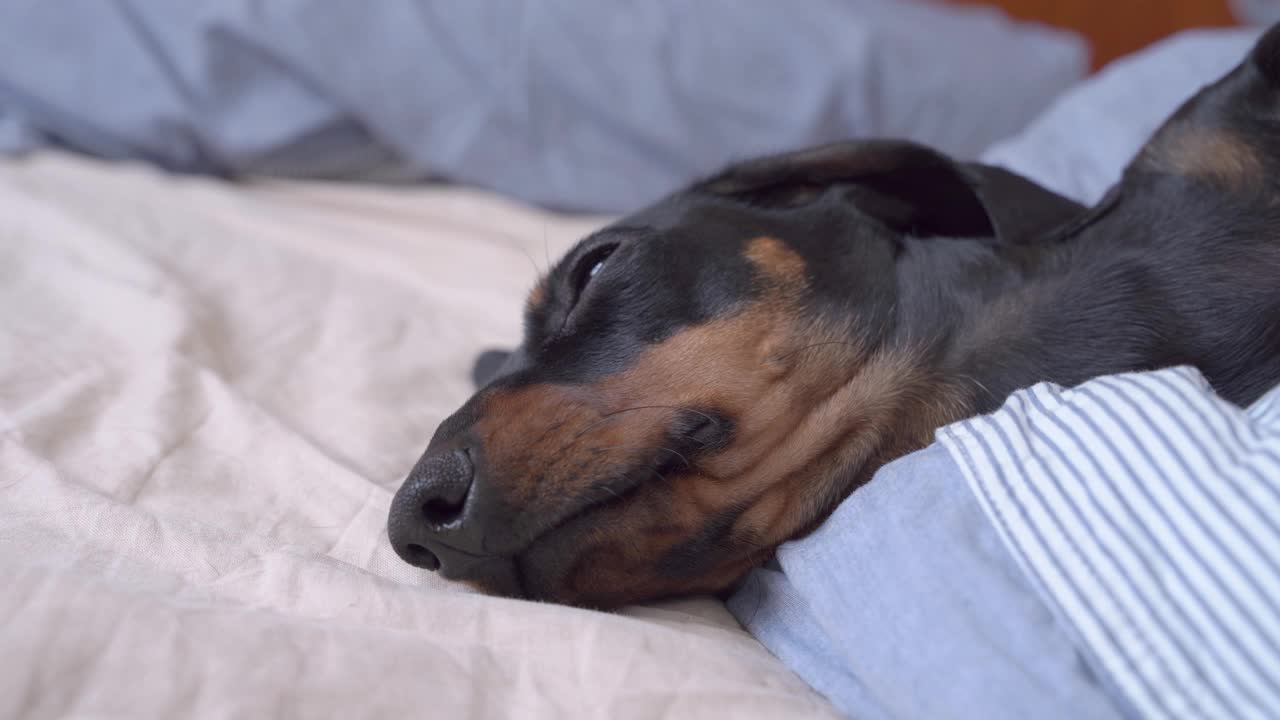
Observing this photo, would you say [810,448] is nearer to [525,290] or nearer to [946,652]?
[946,652]

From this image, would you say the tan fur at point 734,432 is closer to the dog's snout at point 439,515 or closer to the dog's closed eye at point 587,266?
the dog's snout at point 439,515

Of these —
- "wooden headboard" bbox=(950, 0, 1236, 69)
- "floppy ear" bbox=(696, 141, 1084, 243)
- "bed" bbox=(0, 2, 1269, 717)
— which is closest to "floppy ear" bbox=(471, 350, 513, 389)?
"bed" bbox=(0, 2, 1269, 717)

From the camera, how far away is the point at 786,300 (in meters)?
1.35

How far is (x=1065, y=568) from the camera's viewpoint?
0.93m

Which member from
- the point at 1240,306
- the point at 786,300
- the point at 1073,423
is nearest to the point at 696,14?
the point at 786,300

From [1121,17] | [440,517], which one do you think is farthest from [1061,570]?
[1121,17]

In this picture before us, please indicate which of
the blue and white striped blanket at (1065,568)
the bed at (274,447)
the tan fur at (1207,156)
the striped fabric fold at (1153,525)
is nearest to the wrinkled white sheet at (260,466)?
the bed at (274,447)

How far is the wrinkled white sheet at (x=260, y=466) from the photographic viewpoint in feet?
2.95

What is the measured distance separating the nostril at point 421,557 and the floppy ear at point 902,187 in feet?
2.33

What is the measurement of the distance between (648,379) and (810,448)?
0.21 meters

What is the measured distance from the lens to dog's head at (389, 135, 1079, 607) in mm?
1151

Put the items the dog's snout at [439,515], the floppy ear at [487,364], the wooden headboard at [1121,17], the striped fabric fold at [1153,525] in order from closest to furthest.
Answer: the striped fabric fold at [1153,525] → the dog's snout at [439,515] → the floppy ear at [487,364] → the wooden headboard at [1121,17]

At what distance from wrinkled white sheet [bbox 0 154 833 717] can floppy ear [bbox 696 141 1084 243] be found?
0.63 m

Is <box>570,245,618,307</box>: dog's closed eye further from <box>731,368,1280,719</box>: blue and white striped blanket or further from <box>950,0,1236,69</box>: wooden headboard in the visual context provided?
<box>950,0,1236,69</box>: wooden headboard
